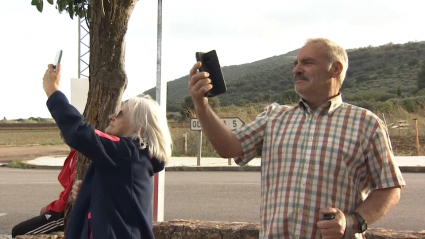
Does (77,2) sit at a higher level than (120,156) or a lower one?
higher

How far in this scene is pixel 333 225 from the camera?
227cm

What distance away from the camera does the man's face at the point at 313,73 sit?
257 centimetres

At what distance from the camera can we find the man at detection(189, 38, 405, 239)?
2.43 meters

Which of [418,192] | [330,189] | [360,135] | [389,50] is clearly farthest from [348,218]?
[389,50]

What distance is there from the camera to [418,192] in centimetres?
1077

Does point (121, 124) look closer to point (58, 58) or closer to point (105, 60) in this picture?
point (58, 58)

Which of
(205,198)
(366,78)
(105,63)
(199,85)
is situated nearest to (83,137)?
(199,85)

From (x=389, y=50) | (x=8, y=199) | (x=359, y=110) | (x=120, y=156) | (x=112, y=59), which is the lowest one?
(x=8, y=199)

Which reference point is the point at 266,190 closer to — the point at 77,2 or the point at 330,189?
the point at 330,189

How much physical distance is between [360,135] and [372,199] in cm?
27

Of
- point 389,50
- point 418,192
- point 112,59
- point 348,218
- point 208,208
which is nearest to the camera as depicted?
point 348,218

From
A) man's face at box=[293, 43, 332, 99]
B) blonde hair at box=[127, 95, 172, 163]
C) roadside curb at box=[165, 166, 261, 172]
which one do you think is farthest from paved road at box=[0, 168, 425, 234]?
man's face at box=[293, 43, 332, 99]

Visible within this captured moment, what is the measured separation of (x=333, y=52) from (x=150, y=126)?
1.00 m

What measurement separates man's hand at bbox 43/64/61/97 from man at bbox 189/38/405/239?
2.56 ft
